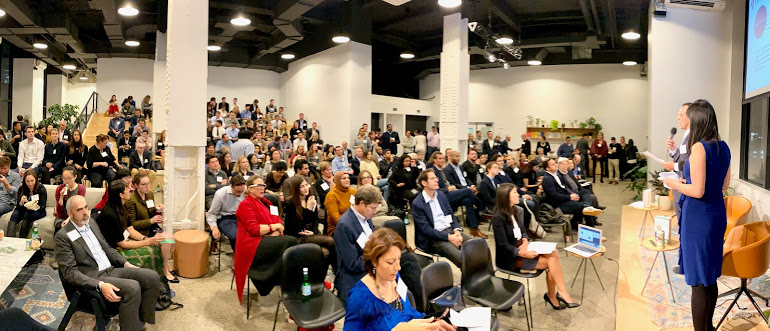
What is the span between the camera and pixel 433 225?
4.75 metres

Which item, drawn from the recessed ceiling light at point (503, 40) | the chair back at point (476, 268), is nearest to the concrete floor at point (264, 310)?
the chair back at point (476, 268)

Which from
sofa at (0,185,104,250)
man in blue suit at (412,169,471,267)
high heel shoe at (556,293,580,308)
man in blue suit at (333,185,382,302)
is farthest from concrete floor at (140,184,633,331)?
sofa at (0,185,104,250)

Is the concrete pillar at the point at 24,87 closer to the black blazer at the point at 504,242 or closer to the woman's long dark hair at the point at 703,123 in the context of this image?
the black blazer at the point at 504,242

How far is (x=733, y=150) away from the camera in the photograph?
295 inches

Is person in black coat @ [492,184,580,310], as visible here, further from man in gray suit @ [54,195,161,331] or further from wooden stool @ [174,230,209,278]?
wooden stool @ [174,230,209,278]

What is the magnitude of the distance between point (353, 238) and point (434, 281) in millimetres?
688

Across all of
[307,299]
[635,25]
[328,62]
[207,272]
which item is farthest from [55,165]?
[635,25]

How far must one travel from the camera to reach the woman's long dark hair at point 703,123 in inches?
106

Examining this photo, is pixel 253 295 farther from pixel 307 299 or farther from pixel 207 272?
pixel 307 299

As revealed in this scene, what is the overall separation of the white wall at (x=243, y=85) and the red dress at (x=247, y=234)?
48.4ft

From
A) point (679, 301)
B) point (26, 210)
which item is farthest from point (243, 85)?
point (679, 301)

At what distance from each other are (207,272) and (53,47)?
14.9 m

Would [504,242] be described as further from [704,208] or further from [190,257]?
[190,257]

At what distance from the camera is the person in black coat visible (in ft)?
14.1
